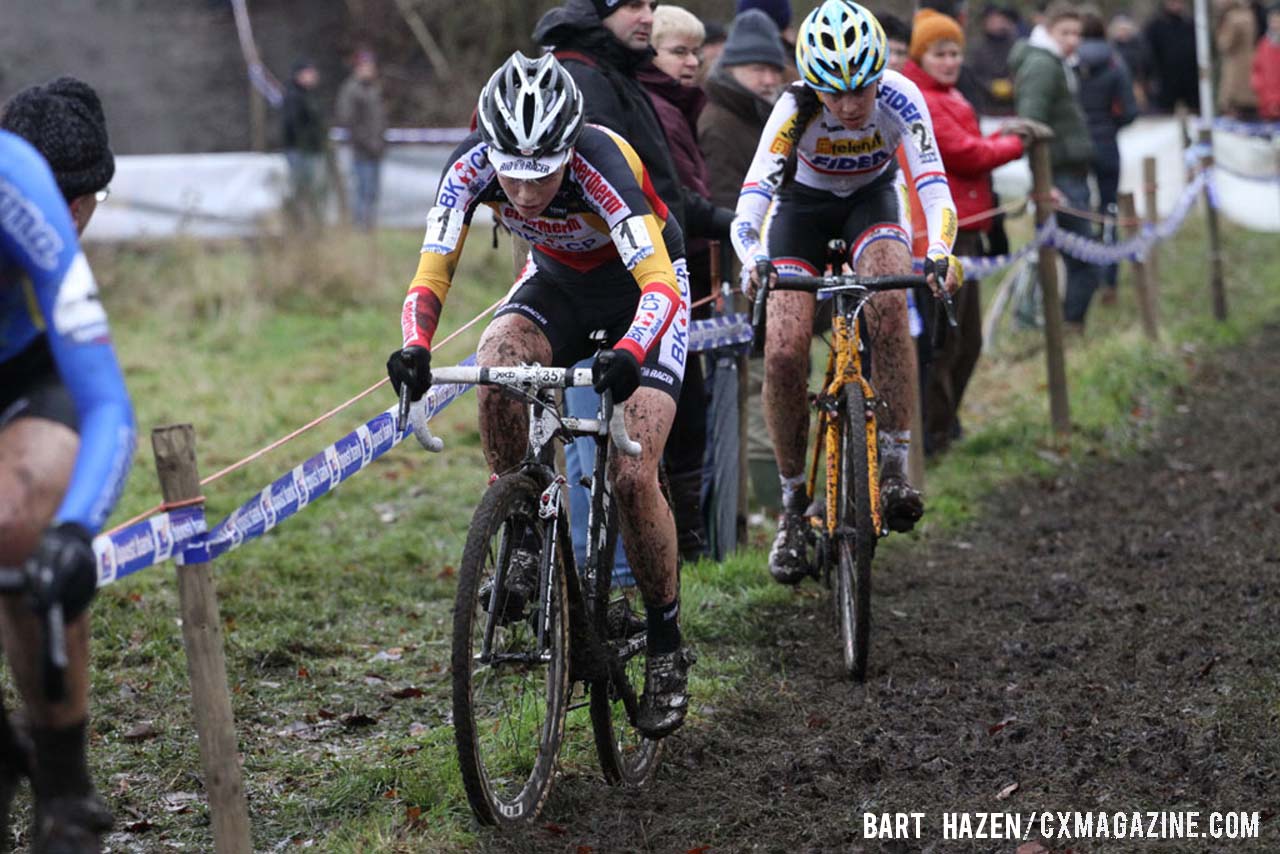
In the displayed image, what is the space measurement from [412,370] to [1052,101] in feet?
29.3

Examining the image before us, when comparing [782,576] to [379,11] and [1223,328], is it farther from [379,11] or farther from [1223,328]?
[379,11]

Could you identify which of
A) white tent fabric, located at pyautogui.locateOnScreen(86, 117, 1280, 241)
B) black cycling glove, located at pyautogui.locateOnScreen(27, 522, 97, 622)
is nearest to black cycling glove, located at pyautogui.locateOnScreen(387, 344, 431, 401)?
black cycling glove, located at pyautogui.locateOnScreen(27, 522, 97, 622)

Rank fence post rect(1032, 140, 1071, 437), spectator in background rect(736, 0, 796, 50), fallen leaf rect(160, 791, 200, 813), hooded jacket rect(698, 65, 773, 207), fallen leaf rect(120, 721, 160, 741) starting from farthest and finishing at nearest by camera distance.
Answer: fence post rect(1032, 140, 1071, 437), spectator in background rect(736, 0, 796, 50), hooded jacket rect(698, 65, 773, 207), fallen leaf rect(120, 721, 160, 741), fallen leaf rect(160, 791, 200, 813)

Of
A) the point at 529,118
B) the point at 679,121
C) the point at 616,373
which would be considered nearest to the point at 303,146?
the point at 679,121

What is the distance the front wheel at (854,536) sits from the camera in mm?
6145

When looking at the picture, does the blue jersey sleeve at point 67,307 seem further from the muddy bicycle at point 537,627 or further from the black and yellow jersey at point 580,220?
the black and yellow jersey at point 580,220

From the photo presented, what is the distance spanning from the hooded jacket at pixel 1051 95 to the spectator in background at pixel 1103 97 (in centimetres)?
176

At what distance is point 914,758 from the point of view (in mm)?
5398

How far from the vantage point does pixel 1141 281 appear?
13.2 meters

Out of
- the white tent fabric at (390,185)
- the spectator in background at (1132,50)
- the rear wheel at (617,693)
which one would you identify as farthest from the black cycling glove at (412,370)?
the spectator in background at (1132,50)

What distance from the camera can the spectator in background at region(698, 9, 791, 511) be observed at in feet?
27.8

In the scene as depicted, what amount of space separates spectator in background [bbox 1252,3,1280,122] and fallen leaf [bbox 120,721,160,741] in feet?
54.4

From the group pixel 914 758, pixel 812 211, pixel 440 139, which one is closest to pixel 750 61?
pixel 812 211

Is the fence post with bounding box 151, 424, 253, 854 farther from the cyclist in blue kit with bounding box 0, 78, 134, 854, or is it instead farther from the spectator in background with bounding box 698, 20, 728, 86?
the spectator in background with bounding box 698, 20, 728, 86
